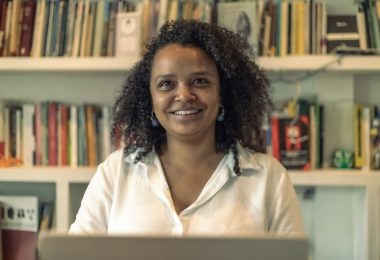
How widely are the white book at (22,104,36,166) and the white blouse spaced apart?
0.85 metres

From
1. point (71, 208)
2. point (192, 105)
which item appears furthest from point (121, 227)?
point (71, 208)

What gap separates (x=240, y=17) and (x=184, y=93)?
790 mm

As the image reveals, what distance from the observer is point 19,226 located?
201 centimetres

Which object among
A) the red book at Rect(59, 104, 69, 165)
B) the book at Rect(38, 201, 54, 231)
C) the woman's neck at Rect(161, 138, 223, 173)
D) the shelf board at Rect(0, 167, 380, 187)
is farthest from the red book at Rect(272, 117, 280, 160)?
the book at Rect(38, 201, 54, 231)

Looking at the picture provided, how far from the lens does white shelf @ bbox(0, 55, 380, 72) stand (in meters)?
1.78

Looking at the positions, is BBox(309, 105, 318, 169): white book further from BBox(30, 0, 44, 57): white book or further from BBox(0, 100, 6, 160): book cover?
BBox(0, 100, 6, 160): book cover

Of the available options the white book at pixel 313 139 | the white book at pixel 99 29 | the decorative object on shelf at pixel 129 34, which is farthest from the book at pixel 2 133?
the white book at pixel 313 139

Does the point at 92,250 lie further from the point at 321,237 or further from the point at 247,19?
the point at 321,237

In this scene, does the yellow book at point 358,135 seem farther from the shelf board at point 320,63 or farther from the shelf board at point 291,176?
the shelf board at point 320,63

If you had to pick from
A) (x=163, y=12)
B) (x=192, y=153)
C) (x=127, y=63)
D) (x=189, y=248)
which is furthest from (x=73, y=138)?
(x=189, y=248)

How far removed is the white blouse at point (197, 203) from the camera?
120 cm

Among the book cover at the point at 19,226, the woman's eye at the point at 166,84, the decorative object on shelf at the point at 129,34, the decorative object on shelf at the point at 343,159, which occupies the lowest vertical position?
the book cover at the point at 19,226

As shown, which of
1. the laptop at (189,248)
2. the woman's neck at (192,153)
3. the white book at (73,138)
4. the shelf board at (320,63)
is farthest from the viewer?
the white book at (73,138)

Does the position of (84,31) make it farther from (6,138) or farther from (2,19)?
(6,138)
